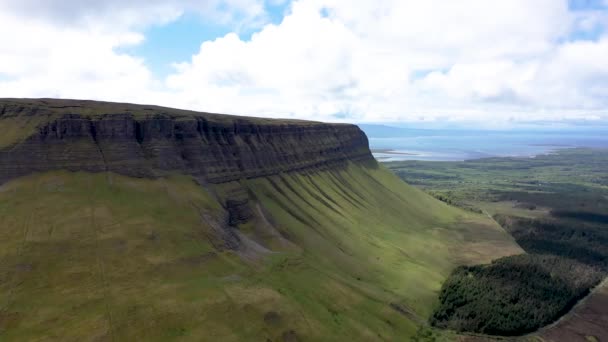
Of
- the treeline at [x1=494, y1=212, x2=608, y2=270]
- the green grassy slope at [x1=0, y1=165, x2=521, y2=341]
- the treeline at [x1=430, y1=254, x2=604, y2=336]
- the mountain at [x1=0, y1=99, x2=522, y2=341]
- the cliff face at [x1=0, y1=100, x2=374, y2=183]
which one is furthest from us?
the treeline at [x1=494, y1=212, x2=608, y2=270]

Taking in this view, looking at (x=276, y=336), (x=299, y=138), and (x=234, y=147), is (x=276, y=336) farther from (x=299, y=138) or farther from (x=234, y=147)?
(x=299, y=138)

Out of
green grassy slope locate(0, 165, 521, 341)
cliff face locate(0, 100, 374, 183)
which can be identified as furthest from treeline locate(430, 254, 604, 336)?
cliff face locate(0, 100, 374, 183)

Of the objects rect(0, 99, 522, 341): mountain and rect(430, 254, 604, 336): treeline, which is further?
rect(430, 254, 604, 336): treeline

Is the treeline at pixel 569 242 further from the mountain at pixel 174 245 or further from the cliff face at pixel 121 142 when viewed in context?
the cliff face at pixel 121 142

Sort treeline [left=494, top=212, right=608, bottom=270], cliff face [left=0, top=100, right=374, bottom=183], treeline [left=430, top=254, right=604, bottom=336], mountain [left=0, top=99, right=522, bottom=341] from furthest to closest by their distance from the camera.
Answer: treeline [left=494, top=212, right=608, bottom=270] < treeline [left=430, top=254, right=604, bottom=336] < cliff face [left=0, top=100, right=374, bottom=183] < mountain [left=0, top=99, right=522, bottom=341]

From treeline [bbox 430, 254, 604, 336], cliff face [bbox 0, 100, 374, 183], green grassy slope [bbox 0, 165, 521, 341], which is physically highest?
cliff face [bbox 0, 100, 374, 183]

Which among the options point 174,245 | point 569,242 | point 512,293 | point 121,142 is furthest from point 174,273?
point 569,242

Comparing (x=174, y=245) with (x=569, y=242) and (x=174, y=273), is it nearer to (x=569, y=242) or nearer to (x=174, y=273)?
(x=174, y=273)

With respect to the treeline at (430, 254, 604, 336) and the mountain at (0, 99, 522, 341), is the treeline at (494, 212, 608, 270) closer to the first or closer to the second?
the treeline at (430, 254, 604, 336)
